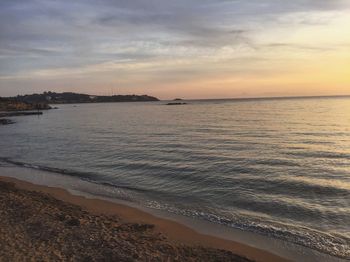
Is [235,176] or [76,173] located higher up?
[235,176]

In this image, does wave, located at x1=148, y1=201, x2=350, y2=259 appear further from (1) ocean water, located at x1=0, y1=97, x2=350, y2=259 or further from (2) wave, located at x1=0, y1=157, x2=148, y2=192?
(2) wave, located at x1=0, y1=157, x2=148, y2=192

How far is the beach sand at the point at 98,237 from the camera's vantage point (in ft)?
27.7

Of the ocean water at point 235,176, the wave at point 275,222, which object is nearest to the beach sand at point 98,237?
the wave at point 275,222

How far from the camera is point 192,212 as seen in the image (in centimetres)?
1338

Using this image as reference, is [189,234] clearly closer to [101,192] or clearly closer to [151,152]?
[101,192]

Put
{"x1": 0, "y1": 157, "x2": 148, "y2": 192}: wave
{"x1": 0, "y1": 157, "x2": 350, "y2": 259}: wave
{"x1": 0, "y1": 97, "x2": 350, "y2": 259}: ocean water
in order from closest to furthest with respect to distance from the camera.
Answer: {"x1": 0, "y1": 157, "x2": 350, "y2": 259}: wave, {"x1": 0, "y1": 97, "x2": 350, "y2": 259}: ocean water, {"x1": 0, "y1": 157, "x2": 148, "y2": 192}: wave

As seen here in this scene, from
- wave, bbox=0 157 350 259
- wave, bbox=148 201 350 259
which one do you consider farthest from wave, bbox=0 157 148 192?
wave, bbox=148 201 350 259

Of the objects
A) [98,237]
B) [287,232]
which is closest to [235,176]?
[287,232]

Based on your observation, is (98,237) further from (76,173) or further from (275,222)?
(76,173)

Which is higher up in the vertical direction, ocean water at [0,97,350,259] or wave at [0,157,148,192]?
ocean water at [0,97,350,259]

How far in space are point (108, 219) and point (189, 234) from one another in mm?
2728

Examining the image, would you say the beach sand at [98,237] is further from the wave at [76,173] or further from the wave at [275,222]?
the wave at [76,173]

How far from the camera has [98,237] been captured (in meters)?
9.59

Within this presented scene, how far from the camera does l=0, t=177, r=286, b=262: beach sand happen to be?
333 inches
